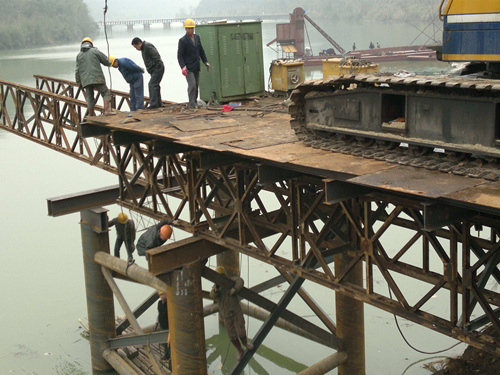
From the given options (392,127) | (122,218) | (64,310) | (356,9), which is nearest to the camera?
(392,127)

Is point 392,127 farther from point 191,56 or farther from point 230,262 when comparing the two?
Result: point 230,262

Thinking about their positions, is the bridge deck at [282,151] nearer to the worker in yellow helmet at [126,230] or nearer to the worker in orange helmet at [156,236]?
the worker in orange helmet at [156,236]

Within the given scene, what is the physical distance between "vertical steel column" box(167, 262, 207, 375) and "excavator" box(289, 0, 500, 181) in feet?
8.85

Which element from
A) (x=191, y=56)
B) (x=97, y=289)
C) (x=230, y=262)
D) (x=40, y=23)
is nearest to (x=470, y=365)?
(x=230, y=262)

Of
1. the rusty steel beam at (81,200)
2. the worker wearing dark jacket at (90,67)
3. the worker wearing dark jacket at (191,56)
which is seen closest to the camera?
the worker wearing dark jacket at (191,56)

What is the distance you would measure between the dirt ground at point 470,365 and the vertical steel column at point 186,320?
4639 millimetres

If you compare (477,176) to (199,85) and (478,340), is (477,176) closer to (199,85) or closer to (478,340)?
(478,340)

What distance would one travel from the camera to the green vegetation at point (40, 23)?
207 feet

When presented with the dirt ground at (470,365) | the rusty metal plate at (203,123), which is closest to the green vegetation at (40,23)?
the rusty metal plate at (203,123)

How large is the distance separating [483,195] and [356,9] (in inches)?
3518

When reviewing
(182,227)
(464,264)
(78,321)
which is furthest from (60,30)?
(464,264)

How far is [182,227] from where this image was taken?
9711mm

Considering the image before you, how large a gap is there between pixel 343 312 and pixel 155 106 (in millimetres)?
5101

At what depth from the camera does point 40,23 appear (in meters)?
66.5
